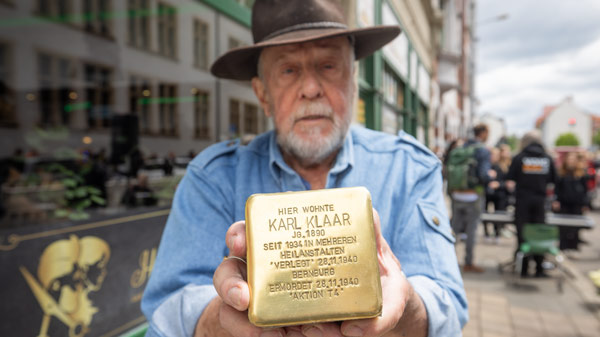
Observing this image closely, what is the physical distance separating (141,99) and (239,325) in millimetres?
2758

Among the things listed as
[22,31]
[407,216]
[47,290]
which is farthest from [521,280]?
[22,31]

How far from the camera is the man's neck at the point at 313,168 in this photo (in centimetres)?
A: 132

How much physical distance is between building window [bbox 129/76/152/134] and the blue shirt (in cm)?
210

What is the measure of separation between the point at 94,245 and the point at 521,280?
5.03 meters

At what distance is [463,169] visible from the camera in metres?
5.49

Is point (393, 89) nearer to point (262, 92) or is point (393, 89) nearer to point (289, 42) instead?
point (262, 92)

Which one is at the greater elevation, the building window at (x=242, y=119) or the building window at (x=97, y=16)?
the building window at (x=97, y=16)

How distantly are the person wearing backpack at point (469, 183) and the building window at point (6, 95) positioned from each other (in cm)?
508

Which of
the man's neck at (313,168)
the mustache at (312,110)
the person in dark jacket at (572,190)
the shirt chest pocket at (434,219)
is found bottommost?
the person in dark jacket at (572,190)

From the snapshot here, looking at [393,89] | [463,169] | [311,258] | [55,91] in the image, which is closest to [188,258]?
[311,258]

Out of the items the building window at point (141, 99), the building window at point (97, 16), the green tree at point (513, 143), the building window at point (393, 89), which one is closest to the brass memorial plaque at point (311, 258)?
the building window at point (141, 99)

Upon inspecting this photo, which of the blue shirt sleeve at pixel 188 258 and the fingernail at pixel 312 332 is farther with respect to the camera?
the blue shirt sleeve at pixel 188 258

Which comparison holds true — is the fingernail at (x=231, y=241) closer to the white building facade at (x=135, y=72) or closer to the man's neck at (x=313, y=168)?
the man's neck at (x=313, y=168)

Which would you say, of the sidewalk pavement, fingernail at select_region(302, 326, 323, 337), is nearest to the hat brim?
fingernail at select_region(302, 326, 323, 337)
